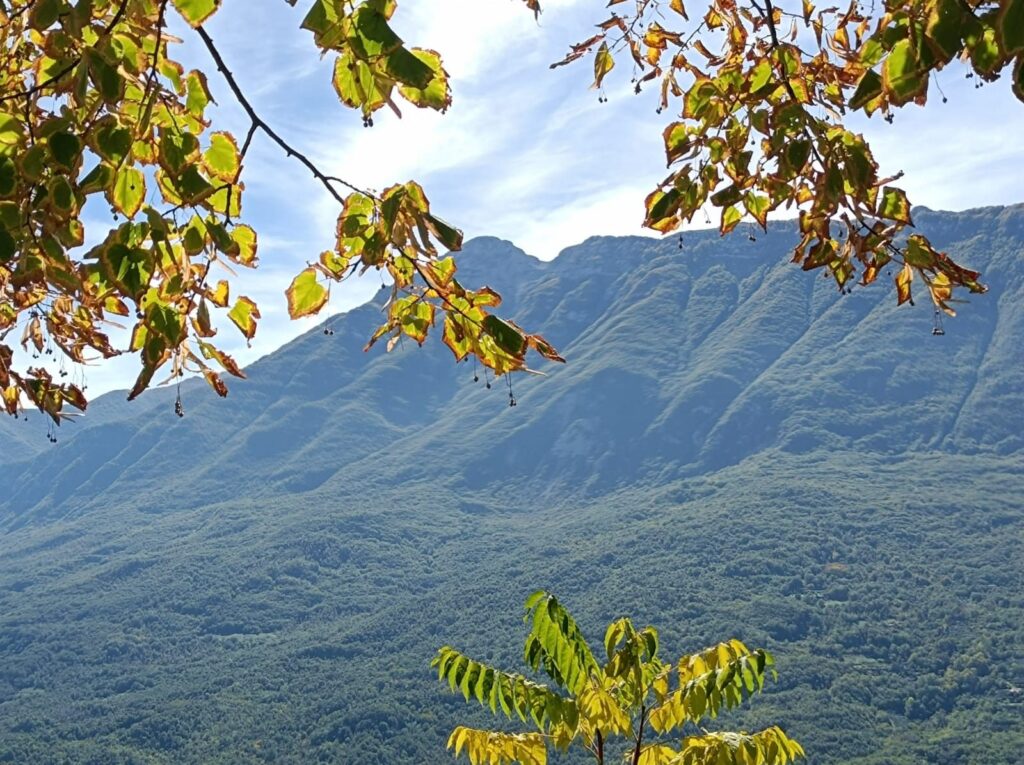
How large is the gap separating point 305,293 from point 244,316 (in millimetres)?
191

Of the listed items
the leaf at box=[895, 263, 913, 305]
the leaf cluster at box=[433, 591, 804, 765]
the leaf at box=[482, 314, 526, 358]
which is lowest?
the leaf cluster at box=[433, 591, 804, 765]

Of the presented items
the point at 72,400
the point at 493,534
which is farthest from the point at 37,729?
the point at 72,400

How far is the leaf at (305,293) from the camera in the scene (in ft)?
6.80

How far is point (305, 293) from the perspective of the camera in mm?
2082

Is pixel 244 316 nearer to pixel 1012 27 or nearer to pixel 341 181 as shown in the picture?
pixel 341 181

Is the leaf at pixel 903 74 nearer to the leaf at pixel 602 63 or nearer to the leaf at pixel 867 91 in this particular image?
the leaf at pixel 867 91

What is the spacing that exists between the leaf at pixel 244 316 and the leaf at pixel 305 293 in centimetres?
12

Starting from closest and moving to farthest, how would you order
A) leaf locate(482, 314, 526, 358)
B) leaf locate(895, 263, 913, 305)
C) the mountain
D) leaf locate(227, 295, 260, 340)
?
leaf locate(482, 314, 526, 358) → leaf locate(895, 263, 913, 305) → leaf locate(227, 295, 260, 340) → the mountain

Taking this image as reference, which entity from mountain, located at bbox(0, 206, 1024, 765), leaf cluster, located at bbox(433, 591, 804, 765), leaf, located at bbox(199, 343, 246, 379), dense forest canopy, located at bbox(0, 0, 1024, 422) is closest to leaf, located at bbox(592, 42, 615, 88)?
dense forest canopy, located at bbox(0, 0, 1024, 422)

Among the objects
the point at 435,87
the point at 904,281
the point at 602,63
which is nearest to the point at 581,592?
the point at 602,63

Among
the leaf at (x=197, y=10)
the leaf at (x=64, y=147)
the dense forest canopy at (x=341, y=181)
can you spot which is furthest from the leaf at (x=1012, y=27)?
the leaf at (x=64, y=147)

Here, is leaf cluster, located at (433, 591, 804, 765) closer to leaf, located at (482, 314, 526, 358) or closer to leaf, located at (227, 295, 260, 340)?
leaf, located at (227, 295, 260, 340)

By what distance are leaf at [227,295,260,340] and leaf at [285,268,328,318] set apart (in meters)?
0.12

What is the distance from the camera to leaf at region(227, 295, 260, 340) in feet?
7.07
